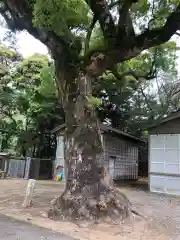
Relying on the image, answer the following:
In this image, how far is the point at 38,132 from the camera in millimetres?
23453

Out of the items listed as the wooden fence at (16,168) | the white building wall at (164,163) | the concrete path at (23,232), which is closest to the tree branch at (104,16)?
the concrete path at (23,232)

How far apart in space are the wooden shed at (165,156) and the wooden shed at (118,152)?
13.7ft

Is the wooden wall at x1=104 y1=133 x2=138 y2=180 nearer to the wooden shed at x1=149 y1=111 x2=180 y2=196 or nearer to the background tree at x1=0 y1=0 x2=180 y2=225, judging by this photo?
the wooden shed at x1=149 y1=111 x2=180 y2=196

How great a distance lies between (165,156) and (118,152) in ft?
20.4

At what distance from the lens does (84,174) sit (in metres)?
8.61

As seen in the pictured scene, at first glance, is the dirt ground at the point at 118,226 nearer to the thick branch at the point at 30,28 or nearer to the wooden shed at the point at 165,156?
the wooden shed at the point at 165,156

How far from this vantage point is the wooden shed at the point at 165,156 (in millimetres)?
14484

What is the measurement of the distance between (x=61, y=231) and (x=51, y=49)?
5327mm

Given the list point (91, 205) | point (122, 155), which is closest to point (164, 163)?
point (122, 155)

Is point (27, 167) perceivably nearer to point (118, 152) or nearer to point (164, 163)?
point (118, 152)

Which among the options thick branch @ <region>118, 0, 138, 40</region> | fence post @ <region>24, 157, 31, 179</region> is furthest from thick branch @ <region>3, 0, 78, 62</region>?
fence post @ <region>24, 157, 31, 179</region>

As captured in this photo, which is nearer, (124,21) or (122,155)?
(124,21)

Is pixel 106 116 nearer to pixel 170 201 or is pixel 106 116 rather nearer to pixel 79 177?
pixel 170 201

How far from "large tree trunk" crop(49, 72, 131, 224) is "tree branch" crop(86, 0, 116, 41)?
1.47 meters
